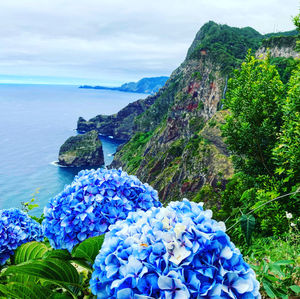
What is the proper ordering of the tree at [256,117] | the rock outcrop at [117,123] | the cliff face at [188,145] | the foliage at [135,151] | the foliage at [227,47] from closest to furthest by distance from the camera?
the tree at [256,117] < the cliff face at [188,145] < the foliage at [227,47] < the foliage at [135,151] < the rock outcrop at [117,123]

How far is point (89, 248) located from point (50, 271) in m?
0.45

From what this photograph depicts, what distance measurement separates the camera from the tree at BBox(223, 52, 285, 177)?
35.4 feet

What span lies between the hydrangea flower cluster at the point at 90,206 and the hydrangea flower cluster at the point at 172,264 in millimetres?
965

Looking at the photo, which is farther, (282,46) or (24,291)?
(282,46)

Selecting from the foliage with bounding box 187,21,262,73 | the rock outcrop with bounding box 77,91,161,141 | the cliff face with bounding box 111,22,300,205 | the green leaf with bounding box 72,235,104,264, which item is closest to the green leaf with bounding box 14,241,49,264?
the green leaf with bounding box 72,235,104,264

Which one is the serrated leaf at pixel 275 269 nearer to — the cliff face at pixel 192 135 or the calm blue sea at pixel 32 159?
the cliff face at pixel 192 135

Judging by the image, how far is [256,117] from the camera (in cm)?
1097

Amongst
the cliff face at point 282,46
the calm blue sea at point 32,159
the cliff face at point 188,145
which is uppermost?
the cliff face at point 282,46

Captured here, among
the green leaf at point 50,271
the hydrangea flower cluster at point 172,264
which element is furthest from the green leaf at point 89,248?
the hydrangea flower cluster at point 172,264

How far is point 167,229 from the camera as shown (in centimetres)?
221

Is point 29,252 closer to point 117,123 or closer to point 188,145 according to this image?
point 188,145

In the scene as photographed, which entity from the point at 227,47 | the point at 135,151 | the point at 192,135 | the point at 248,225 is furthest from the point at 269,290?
the point at 135,151

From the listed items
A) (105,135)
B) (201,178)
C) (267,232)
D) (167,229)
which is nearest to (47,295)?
(167,229)

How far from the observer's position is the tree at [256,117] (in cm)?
1080
